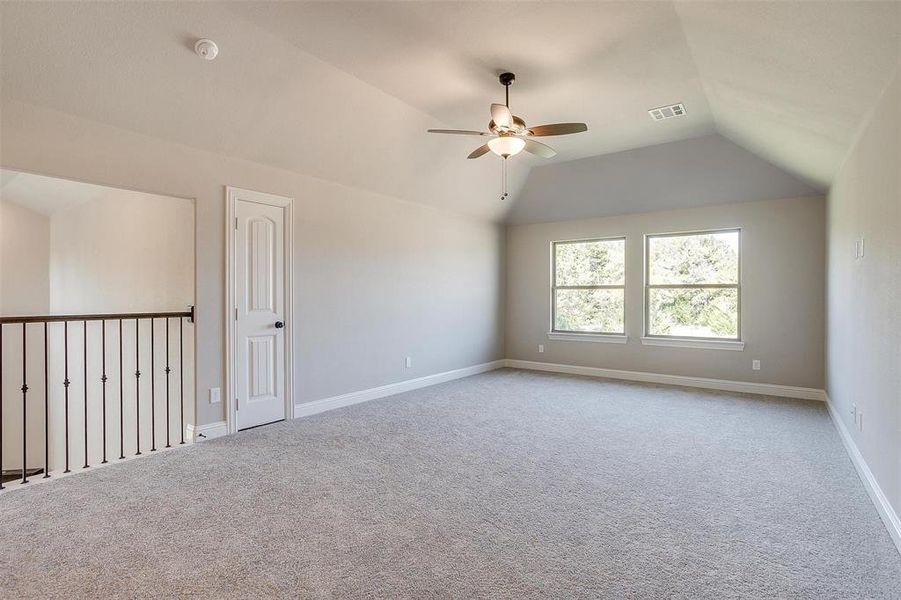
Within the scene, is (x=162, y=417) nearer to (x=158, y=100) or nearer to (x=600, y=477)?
(x=158, y=100)

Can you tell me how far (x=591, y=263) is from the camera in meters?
6.95

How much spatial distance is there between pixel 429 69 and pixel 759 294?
4.84m

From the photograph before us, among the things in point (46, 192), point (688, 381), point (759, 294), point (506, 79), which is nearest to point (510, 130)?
point (506, 79)

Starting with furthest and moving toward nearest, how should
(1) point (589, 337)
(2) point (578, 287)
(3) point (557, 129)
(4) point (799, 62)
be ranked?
(2) point (578, 287) → (1) point (589, 337) → (3) point (557, 129) → (4) point (799, 62)

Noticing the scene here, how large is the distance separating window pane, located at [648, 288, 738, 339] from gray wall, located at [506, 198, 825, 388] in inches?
6.2

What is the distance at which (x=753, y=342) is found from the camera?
5676mm

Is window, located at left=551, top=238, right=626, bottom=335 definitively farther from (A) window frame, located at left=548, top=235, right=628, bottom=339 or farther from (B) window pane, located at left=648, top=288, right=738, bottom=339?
(B) window pane, located at left=648, top=288, right=738, bottom=339

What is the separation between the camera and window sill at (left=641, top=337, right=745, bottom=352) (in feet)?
18.9

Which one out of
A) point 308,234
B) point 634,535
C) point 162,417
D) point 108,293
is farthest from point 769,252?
point 108,293

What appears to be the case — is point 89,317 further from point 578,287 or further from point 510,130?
point 578,287

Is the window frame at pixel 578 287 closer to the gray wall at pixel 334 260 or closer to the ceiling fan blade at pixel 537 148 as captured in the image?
the gray wall at pixel 334 260

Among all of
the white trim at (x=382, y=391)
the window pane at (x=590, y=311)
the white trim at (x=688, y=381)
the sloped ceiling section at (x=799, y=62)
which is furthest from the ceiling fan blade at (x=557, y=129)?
the white trim at (x=688, y=381)

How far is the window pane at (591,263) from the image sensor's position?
671 cm

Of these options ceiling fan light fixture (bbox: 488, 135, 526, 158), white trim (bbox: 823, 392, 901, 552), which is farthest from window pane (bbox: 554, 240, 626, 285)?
ceiling fan light fixture (bbox: 488, 135, 526, 158)
